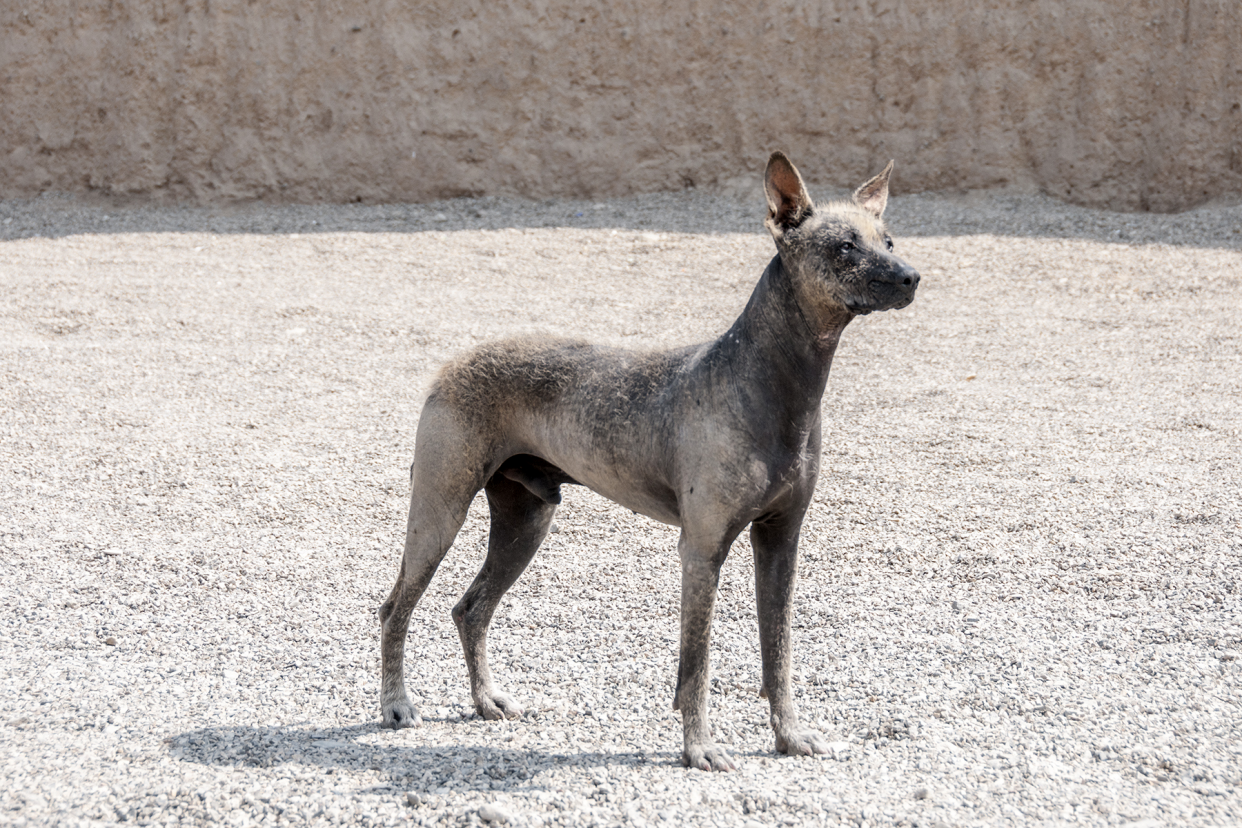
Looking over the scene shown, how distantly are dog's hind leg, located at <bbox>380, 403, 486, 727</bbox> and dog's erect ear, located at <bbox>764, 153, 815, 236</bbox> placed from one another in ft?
4.27

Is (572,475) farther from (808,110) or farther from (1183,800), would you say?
(808,110)

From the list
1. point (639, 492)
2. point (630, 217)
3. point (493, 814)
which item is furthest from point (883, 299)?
point (630, 217)

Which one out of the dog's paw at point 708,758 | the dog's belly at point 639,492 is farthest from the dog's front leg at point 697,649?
the dog's belly at point 639,492

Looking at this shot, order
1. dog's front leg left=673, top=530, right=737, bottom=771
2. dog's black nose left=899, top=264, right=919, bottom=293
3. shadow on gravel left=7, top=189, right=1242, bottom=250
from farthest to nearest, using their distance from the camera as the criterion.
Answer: shadow on gravel left=7, top=189, right=1242, bottom=250 < dog's front leg left=673, top=530, right=737, bottom=771 < dog's black nose left=899, top=264, right=919, bottom=293

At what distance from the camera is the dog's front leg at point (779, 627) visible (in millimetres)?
3668

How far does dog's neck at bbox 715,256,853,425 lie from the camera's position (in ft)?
11.0

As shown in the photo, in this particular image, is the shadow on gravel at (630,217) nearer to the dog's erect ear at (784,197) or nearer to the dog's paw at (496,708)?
the dog's paw at (496,708)

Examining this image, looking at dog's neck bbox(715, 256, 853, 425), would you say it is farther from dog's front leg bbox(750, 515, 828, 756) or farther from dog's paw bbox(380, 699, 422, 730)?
dog's paw bbox(380, 699, 422, 730)

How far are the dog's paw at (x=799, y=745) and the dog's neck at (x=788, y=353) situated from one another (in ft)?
3.77

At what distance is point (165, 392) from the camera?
8156mm

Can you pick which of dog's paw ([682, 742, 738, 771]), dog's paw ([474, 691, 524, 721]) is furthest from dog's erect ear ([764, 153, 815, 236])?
dog's paw ([474, 691, 524, 721])

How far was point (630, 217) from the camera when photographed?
41.6 feet

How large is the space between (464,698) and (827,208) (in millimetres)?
2394

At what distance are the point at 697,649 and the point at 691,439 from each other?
2.29 ft
